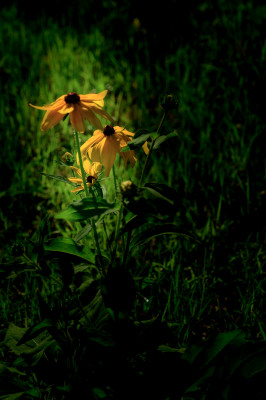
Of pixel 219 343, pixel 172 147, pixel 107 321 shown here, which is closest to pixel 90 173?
pixel 107 321

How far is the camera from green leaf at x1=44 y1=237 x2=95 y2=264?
0.86 meters

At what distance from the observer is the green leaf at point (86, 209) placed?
69cm

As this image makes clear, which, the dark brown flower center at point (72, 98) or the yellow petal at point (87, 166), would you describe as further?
the yellow petal at point (87, 166)

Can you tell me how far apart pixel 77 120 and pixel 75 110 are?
0.02m

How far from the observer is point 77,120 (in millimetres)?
733

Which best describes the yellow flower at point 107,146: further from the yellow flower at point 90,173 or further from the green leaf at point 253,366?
the green leaf at point 253,366

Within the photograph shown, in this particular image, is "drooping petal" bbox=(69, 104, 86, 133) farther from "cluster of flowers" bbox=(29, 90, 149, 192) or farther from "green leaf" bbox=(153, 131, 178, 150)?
"green leaf" bbox=(153, 131, 178, 150)

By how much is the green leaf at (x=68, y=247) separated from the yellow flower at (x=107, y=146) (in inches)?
7.9

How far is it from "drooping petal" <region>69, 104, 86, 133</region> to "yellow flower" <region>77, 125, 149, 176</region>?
0.07 metres

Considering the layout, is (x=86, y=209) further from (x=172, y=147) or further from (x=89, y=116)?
(x=172, y=147)

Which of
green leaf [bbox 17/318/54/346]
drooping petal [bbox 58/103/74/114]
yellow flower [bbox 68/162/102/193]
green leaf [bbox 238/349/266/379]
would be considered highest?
drooping petal [bbox 58/103/74/114]

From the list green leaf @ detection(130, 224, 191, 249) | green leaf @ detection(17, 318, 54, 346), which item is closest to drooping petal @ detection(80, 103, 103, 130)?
green leaf @ detection(130, 224, 191, 249)

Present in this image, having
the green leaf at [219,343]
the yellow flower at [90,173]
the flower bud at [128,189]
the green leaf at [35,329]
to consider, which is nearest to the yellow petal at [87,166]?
the yellow flower at [90,173]

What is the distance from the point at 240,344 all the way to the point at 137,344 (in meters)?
0.22
